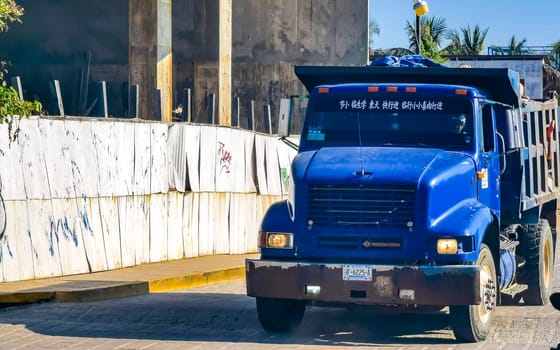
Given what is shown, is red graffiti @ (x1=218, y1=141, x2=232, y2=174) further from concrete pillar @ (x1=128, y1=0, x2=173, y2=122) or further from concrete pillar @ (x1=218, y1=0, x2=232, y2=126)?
concrete pillar @ (x1=218, y1=0, x2=232, y2=126)

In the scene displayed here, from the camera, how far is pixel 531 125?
648 inches

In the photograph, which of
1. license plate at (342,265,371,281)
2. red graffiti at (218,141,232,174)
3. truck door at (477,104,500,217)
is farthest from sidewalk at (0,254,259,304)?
truck door at (477,104,500,217)

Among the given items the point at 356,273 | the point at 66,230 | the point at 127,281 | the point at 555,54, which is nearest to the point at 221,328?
the point at 356,273

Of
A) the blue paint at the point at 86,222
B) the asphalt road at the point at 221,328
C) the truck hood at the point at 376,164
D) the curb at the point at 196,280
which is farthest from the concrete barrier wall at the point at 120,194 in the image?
the truck hood at the point at 376,164

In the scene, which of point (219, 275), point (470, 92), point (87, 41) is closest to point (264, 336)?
point (470, 92)

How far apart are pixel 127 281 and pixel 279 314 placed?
4.83m

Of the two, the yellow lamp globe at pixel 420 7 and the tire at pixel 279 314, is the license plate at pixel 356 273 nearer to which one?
the tire at pixel 279 314

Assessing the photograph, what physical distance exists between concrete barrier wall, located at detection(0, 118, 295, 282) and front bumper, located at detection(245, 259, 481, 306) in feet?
19.4

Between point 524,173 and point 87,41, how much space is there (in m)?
29.9

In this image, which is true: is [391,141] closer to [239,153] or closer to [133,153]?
[133,153]

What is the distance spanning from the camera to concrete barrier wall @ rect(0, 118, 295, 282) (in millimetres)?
17797

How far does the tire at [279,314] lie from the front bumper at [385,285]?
595 mm

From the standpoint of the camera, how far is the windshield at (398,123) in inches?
546

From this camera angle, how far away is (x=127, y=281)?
698 inches
